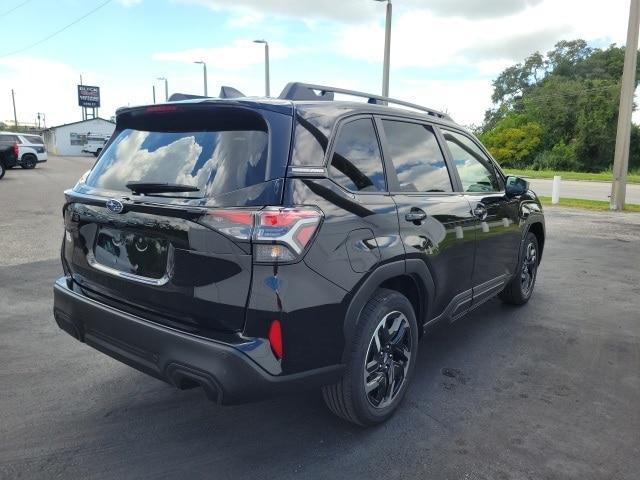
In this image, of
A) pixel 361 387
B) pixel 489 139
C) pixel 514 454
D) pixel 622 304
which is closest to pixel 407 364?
pixel 361 387

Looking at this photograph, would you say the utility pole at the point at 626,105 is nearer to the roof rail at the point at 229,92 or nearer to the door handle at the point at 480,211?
the door handle at the point at 480,211

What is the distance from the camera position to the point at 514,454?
2795 millimetres

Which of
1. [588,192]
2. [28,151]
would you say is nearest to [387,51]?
[588,192]

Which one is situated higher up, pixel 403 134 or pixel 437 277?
pixel 403 134

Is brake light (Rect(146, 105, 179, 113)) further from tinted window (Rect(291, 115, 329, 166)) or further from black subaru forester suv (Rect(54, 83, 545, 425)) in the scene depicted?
tinted window (Rect(291, 115, 329, 166))

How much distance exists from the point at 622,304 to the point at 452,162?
123 inches

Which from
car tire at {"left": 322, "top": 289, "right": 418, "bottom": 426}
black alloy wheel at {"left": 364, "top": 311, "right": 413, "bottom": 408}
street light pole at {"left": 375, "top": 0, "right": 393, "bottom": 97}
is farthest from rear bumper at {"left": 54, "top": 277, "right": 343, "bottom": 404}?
street light pole at {"left": 375, "top": 0, "right": 393, "bottom": 97}

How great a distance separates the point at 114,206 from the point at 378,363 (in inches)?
66.2

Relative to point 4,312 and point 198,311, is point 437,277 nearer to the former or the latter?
point 198,311

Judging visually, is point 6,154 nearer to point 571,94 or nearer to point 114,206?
point 114,206

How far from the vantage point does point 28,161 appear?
27359 millimetres

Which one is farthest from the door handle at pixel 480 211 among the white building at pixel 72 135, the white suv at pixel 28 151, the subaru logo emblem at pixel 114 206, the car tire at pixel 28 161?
the white building at pixel 72 135

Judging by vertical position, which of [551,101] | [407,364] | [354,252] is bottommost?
[407,364]

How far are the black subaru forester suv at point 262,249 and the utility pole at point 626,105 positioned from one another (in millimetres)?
13379
